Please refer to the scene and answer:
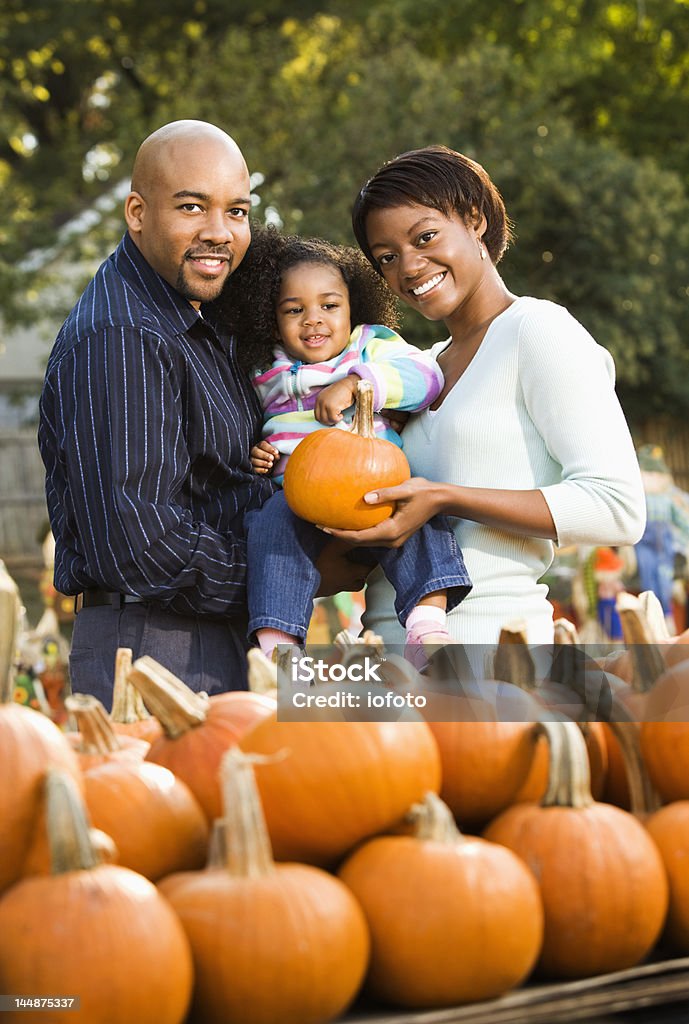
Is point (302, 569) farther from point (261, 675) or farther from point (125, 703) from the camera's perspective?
point (261, 675)

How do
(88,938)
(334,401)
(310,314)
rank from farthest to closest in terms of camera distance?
1. (310,314)
2. (334,401)
3. (88,938)

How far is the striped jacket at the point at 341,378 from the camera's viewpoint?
3104 mm

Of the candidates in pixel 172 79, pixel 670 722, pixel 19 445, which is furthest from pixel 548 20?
pixel 670 722

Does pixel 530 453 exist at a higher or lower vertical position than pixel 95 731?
higher

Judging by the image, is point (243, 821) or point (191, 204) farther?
point (191, 204)

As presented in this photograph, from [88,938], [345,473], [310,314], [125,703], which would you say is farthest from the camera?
[310,314]

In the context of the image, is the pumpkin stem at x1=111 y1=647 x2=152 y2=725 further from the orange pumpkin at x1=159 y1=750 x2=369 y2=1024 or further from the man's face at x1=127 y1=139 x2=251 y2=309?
the man's face at x1=127 y1=139 x2=251 y2=309

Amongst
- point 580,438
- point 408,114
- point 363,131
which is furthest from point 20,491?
point 580,438

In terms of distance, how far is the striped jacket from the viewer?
3104 mm

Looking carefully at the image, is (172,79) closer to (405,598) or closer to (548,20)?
(548,20)

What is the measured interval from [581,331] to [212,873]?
184 centimetres

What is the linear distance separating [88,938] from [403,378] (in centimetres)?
201

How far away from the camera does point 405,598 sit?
281 centimetres

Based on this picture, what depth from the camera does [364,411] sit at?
2.79 m
